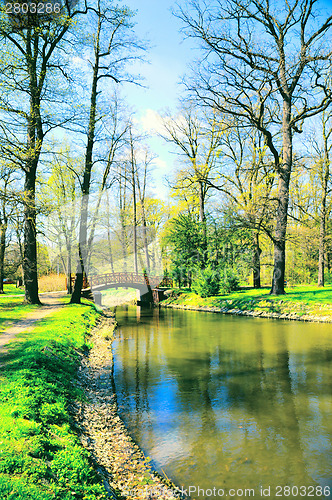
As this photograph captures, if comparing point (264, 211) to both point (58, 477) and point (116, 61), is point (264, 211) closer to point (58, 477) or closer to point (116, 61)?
point (116, 61)

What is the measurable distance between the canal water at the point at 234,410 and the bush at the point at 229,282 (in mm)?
10892

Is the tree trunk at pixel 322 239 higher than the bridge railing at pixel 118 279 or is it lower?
higher

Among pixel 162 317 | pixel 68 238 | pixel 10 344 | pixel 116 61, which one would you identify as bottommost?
pixel 162 317

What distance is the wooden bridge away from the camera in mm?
26516

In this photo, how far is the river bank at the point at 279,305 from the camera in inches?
608

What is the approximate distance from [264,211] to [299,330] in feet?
22.3

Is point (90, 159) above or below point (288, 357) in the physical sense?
above

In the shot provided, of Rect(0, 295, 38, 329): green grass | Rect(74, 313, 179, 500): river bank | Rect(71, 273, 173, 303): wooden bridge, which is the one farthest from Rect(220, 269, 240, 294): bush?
Rect(74, 313, 179, 500): river bank

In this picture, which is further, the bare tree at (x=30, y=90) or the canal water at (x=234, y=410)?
the bare tree at (x=30, y=90)

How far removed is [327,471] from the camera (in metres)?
4.57

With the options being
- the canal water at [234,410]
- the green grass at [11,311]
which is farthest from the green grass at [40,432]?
the green grass at [11,311]

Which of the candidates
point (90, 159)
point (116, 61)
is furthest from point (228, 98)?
point (90, 159)
